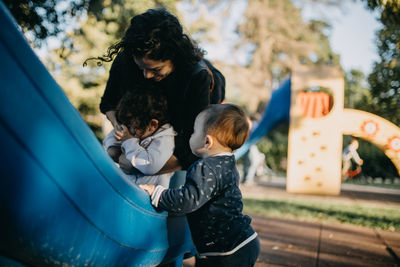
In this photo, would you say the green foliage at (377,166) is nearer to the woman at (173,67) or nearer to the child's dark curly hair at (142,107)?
the woman at (173,67)

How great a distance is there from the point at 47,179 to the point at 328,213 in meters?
5.29

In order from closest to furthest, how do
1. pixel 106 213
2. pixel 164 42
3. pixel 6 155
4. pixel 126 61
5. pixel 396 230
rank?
pixel 6 155 < pixel 106 213 < pixel 164 42 < pixel 126 61 < pixel 396 230

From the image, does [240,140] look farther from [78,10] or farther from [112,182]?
[78,10]

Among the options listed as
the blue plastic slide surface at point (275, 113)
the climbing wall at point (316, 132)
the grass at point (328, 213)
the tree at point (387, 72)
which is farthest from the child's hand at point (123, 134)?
the climbing wall at point (316, 132)

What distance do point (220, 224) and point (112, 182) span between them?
2.26ft

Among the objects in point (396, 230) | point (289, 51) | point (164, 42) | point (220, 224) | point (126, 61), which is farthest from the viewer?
point (289, 51)

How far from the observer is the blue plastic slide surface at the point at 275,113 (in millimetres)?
8797

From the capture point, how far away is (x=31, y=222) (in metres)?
0.95

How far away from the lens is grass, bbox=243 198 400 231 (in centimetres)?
488

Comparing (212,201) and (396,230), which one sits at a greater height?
(212,201)

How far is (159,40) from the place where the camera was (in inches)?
72.3

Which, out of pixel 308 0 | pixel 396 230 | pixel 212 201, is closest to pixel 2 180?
pixel 212 201

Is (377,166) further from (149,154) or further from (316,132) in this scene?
(149,154)

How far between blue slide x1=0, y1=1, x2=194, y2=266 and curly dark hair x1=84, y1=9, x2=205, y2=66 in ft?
2.64
